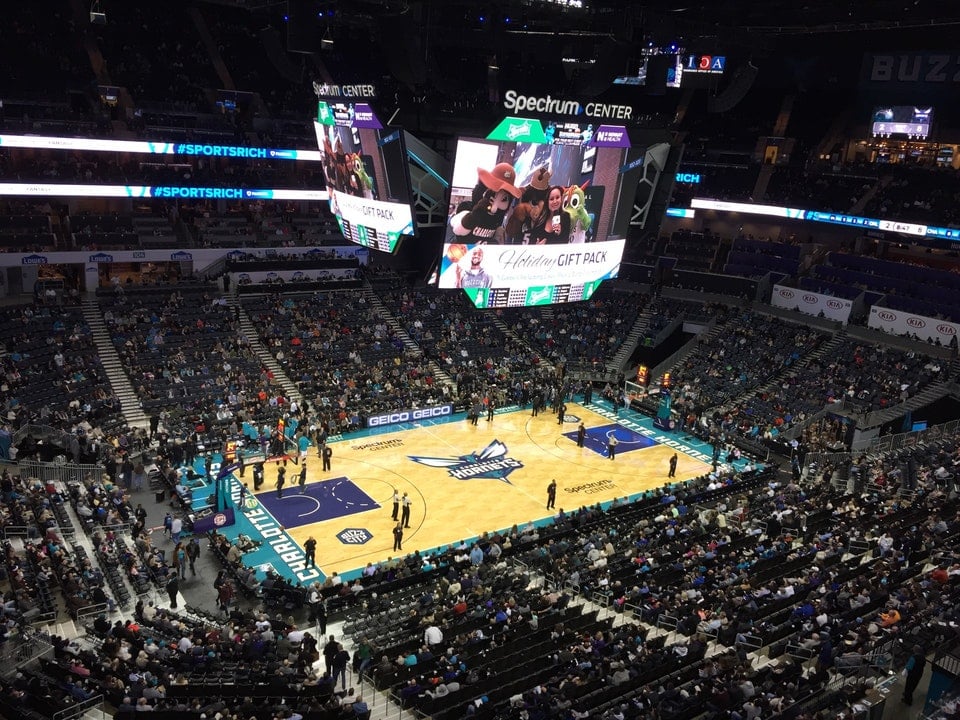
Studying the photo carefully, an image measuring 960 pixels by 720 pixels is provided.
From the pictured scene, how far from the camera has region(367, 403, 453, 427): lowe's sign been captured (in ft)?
114

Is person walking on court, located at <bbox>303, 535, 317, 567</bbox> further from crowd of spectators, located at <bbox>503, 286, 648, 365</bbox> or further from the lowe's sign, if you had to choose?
crowd of spectators, located at <bbox>503, 286, 648, 365</bbox>

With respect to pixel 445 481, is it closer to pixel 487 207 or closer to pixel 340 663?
pixel 487 207

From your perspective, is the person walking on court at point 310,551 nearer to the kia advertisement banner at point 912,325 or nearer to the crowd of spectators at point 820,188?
the kia advertisement banner at point 912,325

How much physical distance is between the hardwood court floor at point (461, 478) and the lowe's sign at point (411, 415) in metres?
0.59

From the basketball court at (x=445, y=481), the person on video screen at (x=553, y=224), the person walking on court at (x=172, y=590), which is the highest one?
the person on video screen at (x=553, y=224)

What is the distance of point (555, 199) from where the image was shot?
2714 centimetres

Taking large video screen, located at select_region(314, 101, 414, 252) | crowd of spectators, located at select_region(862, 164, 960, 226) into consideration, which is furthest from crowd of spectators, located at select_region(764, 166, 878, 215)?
large video screen, located at select_region(314, 101, 414, 252)

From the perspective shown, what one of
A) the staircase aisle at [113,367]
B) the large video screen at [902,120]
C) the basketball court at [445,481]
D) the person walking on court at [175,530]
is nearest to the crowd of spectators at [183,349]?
the staircase aisle at [113,367]

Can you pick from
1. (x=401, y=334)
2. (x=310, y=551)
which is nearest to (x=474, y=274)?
(x=310, y=551)

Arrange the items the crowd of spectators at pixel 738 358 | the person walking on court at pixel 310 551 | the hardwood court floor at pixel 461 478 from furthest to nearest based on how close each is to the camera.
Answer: the crowd of spectators at pixel 738 358 < the hardwood court floor at pixel 461 478 < the person walking on court at pixel 310 551

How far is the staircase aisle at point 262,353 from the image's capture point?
35438mm

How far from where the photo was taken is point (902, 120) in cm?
4722

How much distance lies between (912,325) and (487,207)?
24.7 metres

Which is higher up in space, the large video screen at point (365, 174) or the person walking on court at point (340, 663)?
the large video screen at point (365, 174)
